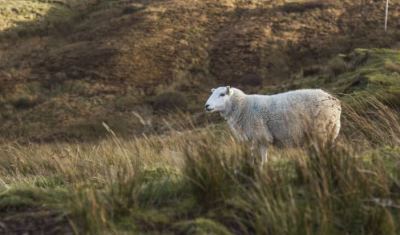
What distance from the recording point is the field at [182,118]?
390 cm

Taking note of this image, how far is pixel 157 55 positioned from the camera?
3444 cm

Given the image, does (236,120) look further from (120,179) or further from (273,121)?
(120,179)

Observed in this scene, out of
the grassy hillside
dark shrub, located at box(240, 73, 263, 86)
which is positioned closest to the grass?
the grassy hillside

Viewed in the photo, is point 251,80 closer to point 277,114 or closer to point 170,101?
point 170,101

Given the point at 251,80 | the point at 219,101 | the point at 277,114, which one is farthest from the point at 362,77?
the point at 251,80

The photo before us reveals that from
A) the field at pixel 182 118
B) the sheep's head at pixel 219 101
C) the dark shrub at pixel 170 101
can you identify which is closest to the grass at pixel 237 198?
the field at pixel 182 118

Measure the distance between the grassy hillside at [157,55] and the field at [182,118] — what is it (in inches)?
4.8

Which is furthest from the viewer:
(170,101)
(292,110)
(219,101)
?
(170,101)

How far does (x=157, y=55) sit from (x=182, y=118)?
12.7m

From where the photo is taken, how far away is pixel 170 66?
33656mm

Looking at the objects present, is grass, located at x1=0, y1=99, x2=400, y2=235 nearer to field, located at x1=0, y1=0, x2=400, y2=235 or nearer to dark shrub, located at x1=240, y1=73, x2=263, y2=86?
field, located at x1=0, y1=0, x2=400, y2=235

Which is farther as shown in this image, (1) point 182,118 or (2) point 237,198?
(1) point 182,118

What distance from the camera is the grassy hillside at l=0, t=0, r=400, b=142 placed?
28203 mm

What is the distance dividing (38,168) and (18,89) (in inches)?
991
